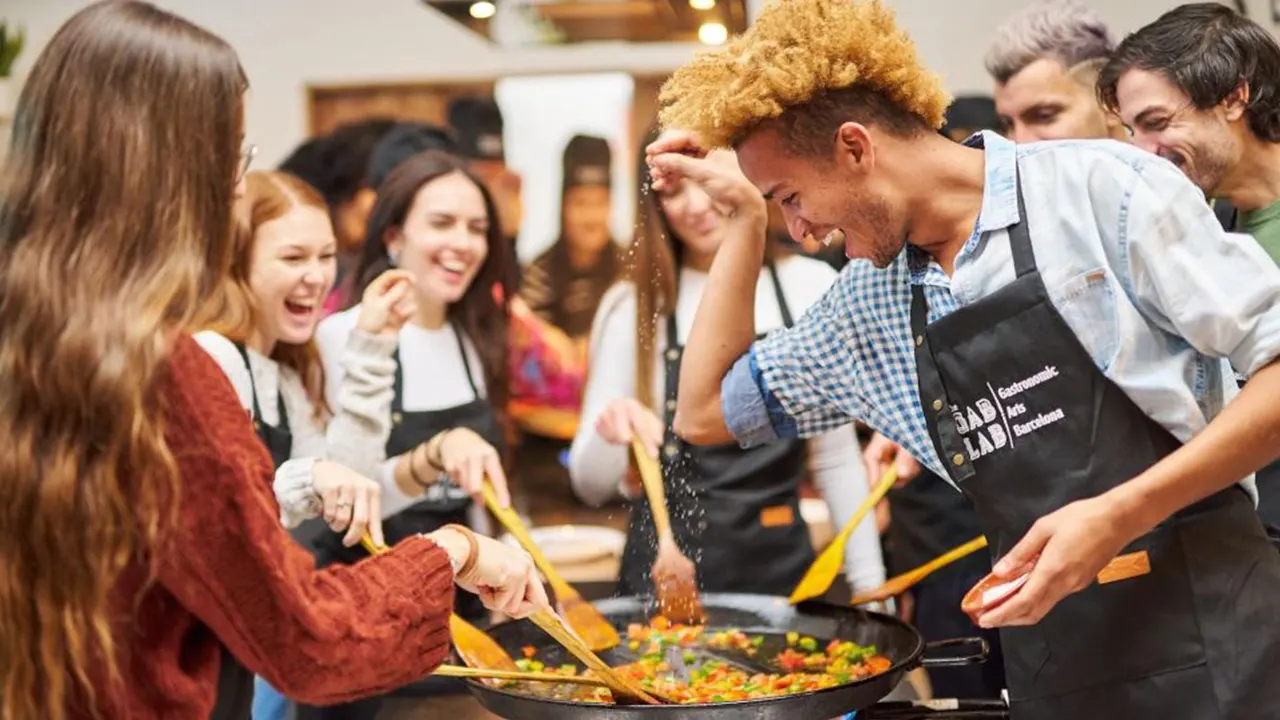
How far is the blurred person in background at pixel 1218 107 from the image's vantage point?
2.11 metres

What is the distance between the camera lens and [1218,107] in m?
2.12

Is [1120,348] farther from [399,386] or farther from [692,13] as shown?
[692,13]

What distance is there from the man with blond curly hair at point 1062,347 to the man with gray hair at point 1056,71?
1.05 m

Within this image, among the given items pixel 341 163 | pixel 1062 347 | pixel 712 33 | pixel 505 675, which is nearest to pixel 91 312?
pixel 505 675

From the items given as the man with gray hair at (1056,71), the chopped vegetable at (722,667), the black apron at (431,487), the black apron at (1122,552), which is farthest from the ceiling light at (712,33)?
the black apron at (1122,552)

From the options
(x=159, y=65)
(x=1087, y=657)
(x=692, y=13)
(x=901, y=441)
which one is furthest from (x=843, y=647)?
(x=692, y=13)

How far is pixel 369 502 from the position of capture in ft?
6.98

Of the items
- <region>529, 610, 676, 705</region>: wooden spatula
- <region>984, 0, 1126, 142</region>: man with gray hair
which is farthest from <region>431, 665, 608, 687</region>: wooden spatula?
<region>984, 0, 1126, 142</region>: man with gray hair

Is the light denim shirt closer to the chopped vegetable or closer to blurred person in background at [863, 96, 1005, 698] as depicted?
the chopped vegetable

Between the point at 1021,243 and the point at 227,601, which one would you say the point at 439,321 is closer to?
the point at 1021,243

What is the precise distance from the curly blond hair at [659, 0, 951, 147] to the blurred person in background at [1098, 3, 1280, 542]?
59 centimetres

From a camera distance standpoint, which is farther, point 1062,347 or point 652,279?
point 652,279

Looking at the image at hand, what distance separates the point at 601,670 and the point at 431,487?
1.21 metres

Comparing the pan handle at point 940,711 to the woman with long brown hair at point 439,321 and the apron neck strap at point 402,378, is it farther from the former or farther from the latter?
the apron neck strap at point 402,378
